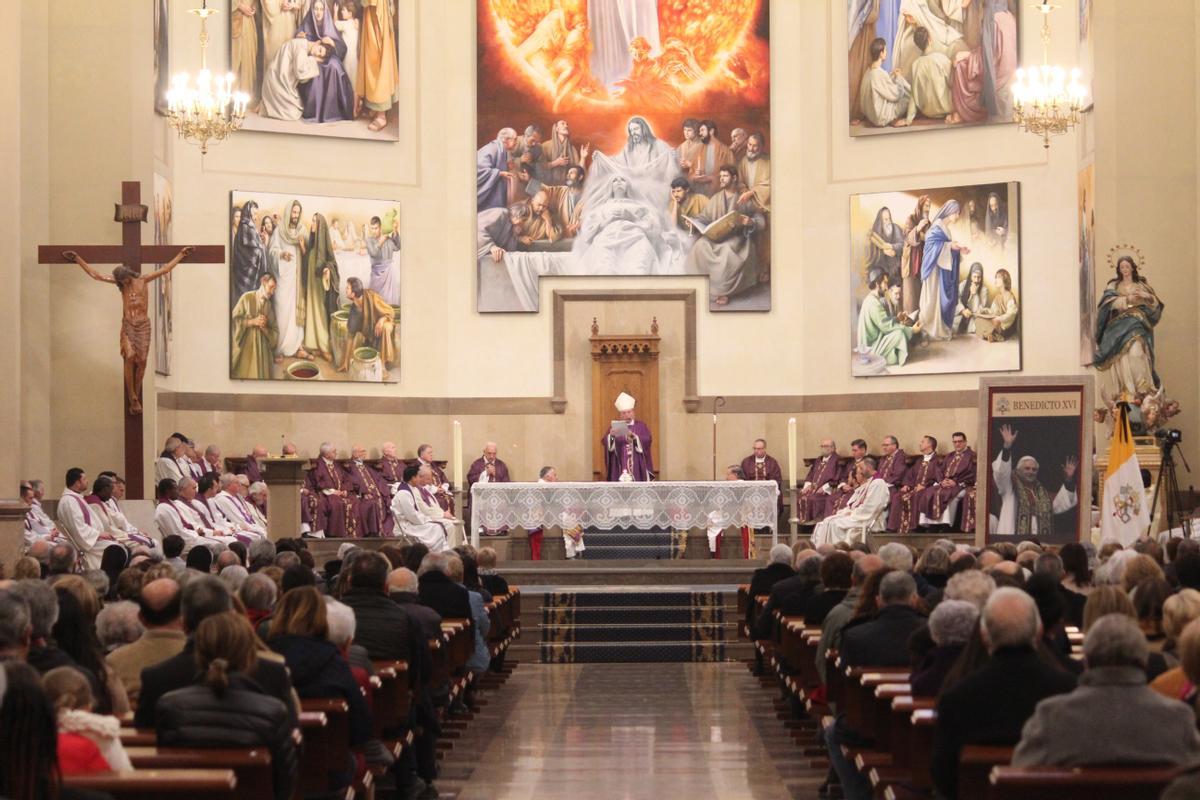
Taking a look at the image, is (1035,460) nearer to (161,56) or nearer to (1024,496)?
(1024,496)

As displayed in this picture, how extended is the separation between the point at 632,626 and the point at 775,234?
A: 9486 mm

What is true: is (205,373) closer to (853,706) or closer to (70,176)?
(70,176)

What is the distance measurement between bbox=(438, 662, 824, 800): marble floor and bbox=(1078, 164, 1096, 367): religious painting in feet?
26.5

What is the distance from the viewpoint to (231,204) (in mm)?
24391

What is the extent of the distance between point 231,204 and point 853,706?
17.5m

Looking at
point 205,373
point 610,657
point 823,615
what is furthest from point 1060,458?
point 205,373

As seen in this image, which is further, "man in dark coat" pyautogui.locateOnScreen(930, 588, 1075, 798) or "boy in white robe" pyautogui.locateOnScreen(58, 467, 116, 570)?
"boy in white robe" pyautogui.locateOnScreen(58, 467, 116, 570)

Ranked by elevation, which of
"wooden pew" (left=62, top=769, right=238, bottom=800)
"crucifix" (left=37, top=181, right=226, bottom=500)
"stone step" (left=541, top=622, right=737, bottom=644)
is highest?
"crucifix" (left=37, top=181, right=226, bottom=500)

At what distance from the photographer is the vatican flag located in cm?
1564

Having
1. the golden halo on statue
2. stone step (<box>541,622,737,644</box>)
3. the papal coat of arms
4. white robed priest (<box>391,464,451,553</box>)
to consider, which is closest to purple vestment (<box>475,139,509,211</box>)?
white robed priest (<box>391,464,451,553</box>)

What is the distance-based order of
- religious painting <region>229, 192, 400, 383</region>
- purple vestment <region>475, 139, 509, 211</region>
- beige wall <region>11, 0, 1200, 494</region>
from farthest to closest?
1. purple vestment <region>475, 139, 509, 211</region>
2. religious painting <region>229, 192, 400, 383</region>
3. beige wall <region>11, 0, 1200, 494</region>

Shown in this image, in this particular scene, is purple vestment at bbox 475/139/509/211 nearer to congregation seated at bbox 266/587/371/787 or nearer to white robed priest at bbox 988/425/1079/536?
white robed priest at bbox 988/425/1079/536

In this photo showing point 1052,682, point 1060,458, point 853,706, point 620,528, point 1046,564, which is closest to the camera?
point 1052,682

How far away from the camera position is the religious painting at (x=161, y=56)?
22.2 meters
